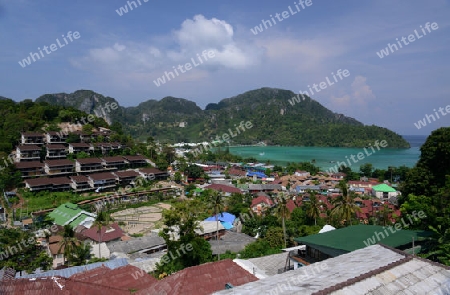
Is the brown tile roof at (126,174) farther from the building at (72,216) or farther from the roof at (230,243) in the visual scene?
the roof at (230,243)

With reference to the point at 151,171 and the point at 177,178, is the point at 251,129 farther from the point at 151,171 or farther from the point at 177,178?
the point at 151,171

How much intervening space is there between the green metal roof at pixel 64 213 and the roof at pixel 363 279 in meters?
22.1

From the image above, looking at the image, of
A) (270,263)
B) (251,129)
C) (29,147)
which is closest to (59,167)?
(29,147)

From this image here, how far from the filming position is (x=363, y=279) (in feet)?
13.8

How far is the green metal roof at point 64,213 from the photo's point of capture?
75.1 feet

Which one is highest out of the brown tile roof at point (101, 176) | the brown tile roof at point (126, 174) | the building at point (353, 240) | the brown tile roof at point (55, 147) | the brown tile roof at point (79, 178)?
the brown tile roof at point (55, 147)

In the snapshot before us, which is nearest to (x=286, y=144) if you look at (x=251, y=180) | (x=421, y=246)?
(x=251, y=180)

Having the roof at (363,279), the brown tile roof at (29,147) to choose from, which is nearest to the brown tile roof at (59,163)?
the brown tile roof at (29,147)

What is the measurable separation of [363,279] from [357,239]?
5141 millimetres

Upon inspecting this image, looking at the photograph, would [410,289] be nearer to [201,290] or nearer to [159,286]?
[201,290]

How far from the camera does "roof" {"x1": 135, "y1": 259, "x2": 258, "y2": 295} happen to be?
6988 mm

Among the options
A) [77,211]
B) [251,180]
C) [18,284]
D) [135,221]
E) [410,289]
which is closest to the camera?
[410,289]

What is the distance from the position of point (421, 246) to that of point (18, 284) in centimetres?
1021

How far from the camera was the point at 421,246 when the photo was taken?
8.62m
